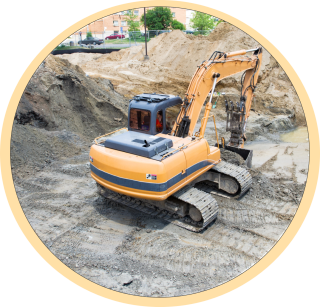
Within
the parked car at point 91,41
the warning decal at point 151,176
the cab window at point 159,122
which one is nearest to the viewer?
the warning decal at point 151,176

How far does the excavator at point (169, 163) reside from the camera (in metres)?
6.48

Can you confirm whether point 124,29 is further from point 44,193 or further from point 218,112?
point 44,193

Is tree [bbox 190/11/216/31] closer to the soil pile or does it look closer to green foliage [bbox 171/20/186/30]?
the soil pile

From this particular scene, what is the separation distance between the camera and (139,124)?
24.9 ft

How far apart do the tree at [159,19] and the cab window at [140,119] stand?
650 inches

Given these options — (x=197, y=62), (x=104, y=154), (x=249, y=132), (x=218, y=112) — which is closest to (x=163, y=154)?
(x=104, y=154)

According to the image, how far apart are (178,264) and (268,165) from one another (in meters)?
5.97

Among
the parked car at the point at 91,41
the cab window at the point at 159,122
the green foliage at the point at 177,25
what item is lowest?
the cab window at the point at 159,122

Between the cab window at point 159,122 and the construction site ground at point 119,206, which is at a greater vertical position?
the cab window at point 159,122

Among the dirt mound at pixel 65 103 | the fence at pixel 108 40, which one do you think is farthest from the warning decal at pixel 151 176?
the fence at pixel 108 40

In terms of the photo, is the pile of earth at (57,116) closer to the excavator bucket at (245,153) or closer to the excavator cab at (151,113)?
the excavator cab at (151,113)

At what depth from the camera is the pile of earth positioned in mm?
10695

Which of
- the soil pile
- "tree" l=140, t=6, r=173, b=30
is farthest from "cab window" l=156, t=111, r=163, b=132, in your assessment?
"tree" l=140, t=6, r=173, b=30

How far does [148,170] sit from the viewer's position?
20.7 feet
